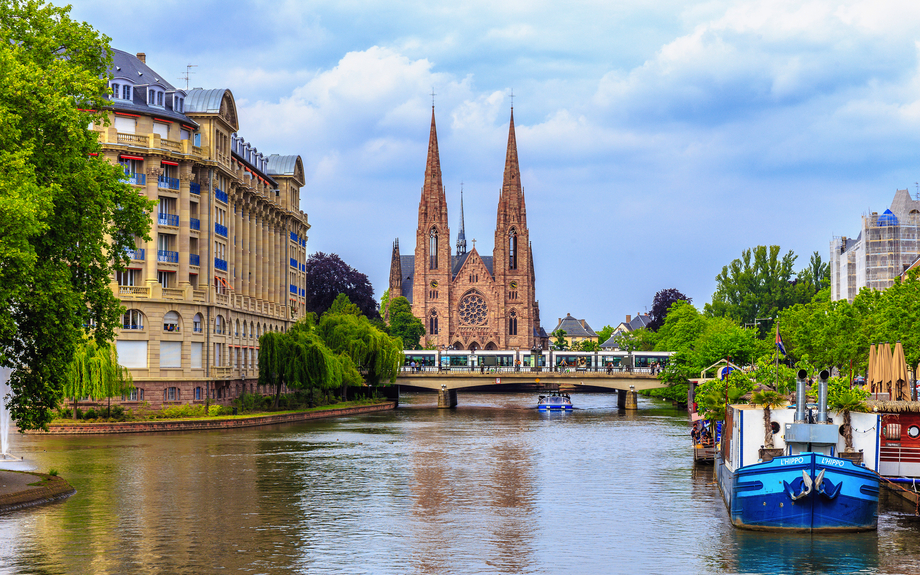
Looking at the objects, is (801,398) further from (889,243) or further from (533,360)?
(533,360)

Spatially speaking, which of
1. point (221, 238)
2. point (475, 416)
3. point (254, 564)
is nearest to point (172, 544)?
point (254, 564)

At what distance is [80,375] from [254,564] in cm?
4153

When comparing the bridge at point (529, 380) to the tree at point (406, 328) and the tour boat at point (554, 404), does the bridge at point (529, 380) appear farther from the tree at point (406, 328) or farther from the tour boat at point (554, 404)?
the tree at point (406, 328)

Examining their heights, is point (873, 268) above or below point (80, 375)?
above

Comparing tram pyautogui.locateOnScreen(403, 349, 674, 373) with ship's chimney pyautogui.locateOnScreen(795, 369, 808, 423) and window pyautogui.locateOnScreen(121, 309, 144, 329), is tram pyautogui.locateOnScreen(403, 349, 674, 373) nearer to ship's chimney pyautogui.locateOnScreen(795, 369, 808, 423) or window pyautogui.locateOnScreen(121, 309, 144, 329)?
window pyautogui.locateOnScreen(121, 309, 144, 329)

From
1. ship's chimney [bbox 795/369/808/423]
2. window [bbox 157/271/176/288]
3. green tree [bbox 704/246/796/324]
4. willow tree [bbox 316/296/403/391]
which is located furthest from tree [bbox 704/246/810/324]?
ship's chimney [bbox 795/369/808/423]

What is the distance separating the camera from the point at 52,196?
30.0 metres

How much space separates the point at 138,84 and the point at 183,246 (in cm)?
1136

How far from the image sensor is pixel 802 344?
74.1m

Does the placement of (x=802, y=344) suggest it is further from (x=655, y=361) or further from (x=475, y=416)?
(x=655, y=361)

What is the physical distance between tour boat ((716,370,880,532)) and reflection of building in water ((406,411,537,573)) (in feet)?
19.3

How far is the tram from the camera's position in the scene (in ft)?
419

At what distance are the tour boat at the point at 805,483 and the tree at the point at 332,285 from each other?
353ft

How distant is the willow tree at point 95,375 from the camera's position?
61.2 m
